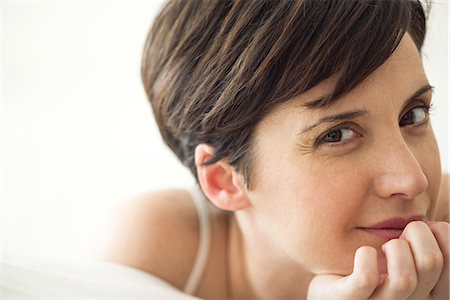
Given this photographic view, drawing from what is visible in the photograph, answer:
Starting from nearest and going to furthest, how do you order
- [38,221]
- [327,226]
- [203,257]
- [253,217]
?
[327,226], [253,217], [203,257], [38,221]

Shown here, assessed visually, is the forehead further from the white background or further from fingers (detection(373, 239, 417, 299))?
the white background

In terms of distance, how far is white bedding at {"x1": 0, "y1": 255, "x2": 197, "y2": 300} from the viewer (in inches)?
39.1

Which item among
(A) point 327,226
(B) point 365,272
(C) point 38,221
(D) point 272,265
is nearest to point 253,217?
(D) point 272,265

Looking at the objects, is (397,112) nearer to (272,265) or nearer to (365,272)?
(365,272)

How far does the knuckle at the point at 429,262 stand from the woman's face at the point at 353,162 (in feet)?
0.30

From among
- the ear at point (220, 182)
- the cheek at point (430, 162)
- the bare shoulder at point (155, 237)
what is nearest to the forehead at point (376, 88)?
the cheek at point (430, 162)

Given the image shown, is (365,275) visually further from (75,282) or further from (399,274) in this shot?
(75,282)

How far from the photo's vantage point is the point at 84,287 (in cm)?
105

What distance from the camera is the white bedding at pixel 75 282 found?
3.26 ft

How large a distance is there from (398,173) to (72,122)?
1162 mm

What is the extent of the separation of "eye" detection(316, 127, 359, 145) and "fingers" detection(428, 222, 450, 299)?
20 cm

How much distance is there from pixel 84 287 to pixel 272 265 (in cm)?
50

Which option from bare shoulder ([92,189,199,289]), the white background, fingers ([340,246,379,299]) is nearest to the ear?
bare shoulder ([92,189,199,289])

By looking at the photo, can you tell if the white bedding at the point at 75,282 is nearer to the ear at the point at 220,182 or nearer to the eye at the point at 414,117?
the ear at the point at 220,182
